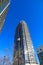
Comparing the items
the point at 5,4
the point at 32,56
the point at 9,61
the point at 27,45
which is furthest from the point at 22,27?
the point at 5,4

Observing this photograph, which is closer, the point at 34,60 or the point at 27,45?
the point at 34,60

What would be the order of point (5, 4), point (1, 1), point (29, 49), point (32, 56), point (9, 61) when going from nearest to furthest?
point (1, 1) → point (5, 4) → point (9, 61) → point (32, 56) → point (29, 49)

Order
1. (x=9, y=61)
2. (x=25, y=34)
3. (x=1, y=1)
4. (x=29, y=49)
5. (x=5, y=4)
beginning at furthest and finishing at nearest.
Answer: (x=25, y=34) < (x=29, y=49) < (x=9, y=61) < (x=5, y=4) < (x=1, y=1)

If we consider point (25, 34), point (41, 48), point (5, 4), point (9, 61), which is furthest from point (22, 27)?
point (5, 4)

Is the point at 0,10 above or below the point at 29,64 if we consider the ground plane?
below

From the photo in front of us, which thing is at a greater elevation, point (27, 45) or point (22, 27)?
point (22, 27)

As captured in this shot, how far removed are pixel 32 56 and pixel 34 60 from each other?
6.50 feet

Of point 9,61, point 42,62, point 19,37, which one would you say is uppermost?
point 19,37

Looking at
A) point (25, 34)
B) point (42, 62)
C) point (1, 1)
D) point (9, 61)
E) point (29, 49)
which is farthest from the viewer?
point (25, 34)

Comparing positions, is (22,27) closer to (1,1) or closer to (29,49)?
(29,49)

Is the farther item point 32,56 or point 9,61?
point 32,56

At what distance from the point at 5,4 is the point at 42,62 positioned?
103 ft

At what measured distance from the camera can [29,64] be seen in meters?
51.6

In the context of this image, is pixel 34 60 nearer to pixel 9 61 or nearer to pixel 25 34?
pixel 25 34
